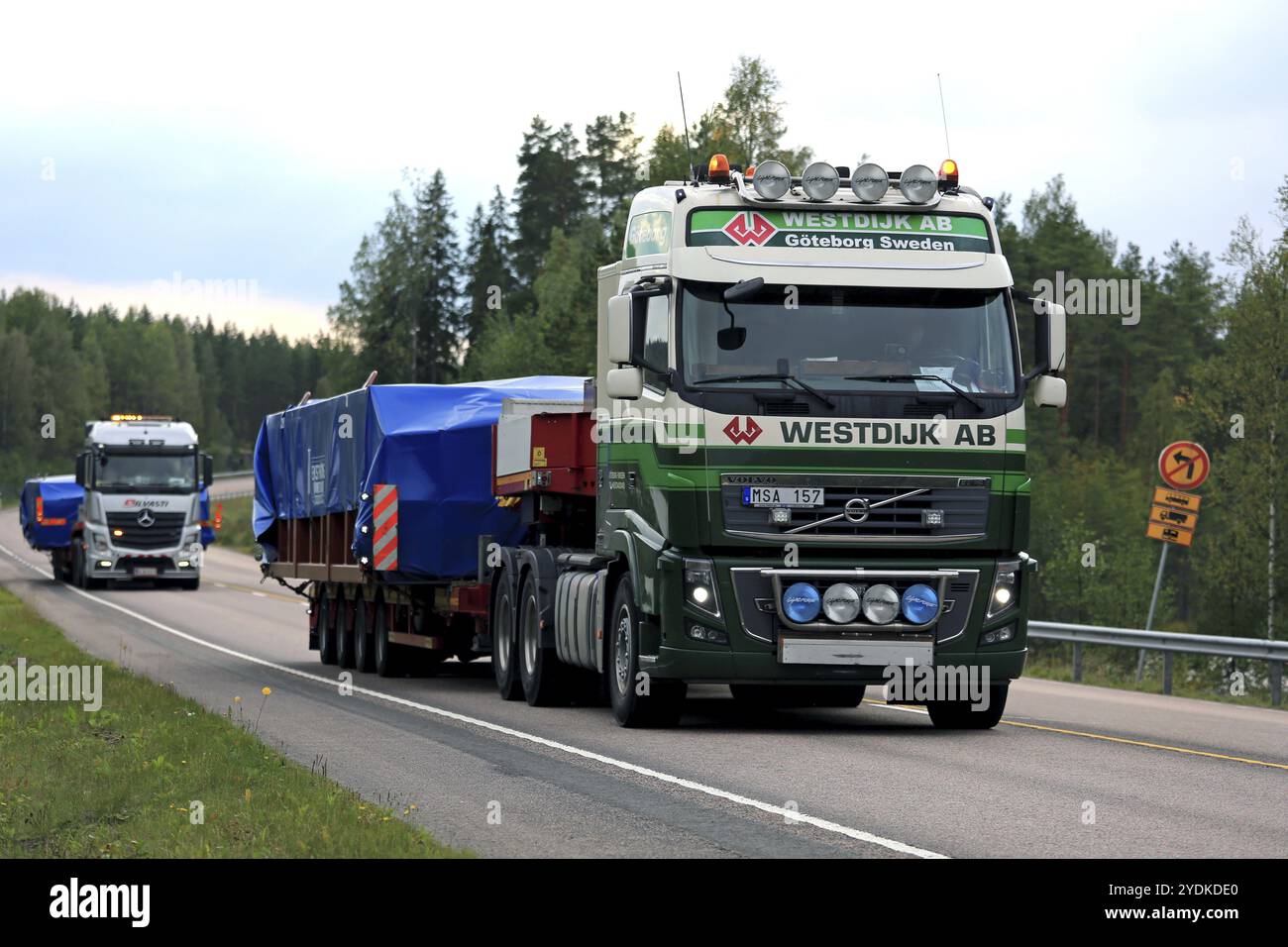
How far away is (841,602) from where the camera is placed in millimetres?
13867

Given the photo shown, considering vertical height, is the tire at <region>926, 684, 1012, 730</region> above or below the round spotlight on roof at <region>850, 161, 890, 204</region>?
below

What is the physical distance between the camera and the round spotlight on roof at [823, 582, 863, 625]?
13852mm

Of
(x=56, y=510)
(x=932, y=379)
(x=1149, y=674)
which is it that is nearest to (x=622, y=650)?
(x=932, y=379)

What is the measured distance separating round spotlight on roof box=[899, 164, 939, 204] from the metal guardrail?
7425 mm

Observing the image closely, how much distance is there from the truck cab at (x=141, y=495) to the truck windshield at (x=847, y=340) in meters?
32.6

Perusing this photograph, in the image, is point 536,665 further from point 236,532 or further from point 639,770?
point 236,532

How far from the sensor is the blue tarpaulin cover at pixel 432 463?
67.5ft

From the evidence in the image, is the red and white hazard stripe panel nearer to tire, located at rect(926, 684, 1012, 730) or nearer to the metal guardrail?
tire, located at rect(926, 684, 1012, 730)

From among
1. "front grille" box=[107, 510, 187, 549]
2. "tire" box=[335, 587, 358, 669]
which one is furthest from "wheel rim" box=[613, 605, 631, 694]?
"front grille" box=[107, 510, 187, 549]

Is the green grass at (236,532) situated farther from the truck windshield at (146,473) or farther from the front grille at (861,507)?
the front grille at (861,507)

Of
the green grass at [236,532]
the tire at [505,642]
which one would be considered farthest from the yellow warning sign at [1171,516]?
the green grass at [236,532]

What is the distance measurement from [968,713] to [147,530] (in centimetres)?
3438
